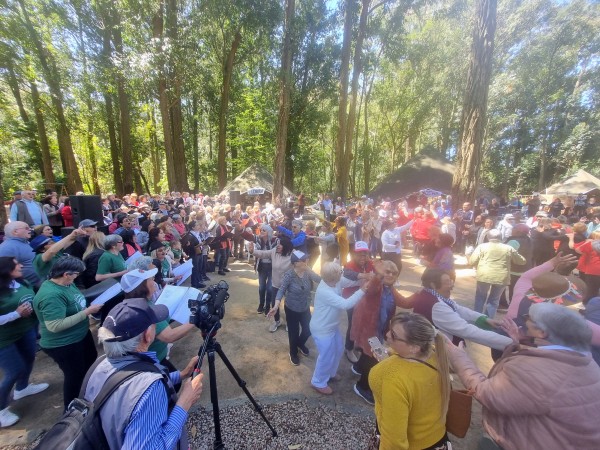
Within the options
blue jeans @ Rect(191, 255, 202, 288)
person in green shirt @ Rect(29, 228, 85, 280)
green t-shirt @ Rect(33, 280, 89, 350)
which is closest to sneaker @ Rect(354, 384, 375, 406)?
green t-shirt @ Rect(33, 280, 89, 350)

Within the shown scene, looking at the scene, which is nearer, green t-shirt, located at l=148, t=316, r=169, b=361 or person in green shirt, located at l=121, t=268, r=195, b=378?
person in green shirt, located at l=121, t=268, r=195, b=378

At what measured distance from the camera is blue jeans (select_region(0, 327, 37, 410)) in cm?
288

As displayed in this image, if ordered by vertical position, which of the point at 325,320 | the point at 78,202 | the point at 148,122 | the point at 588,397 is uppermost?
the point at 148,122

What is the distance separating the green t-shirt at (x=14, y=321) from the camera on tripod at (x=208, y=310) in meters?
2.15

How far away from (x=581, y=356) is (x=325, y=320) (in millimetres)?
2249

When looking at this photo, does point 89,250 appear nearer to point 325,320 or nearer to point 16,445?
point 16,445

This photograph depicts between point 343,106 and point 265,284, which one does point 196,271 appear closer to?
point 265,284

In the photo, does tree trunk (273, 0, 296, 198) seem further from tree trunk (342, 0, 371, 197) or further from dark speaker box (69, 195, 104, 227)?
dark speaker box (69, 195, 104, 227)

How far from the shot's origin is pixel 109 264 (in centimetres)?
388

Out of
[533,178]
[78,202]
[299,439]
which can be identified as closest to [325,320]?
[299,439]

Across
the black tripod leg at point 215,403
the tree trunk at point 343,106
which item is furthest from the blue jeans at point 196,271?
the tree trunk at point 343,106

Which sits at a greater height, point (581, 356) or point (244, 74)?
point (244, 74)

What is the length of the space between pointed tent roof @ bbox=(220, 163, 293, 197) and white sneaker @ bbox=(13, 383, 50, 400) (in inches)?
667

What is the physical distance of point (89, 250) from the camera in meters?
4.10
